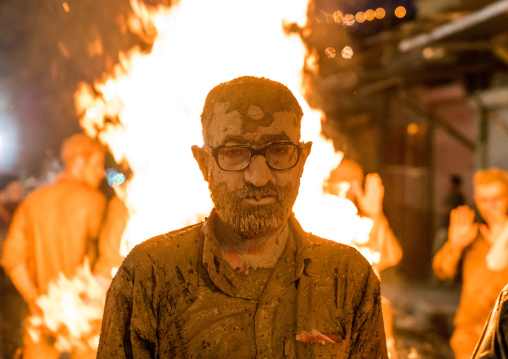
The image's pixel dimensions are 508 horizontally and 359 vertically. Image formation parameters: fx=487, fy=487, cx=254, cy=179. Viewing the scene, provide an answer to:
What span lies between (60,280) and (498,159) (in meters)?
8.62

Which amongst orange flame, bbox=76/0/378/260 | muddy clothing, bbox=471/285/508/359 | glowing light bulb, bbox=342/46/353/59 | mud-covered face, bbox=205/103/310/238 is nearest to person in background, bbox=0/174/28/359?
orange flame, bbox=76/0/378/260

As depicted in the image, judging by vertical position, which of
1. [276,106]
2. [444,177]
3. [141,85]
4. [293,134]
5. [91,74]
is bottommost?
[444,177]

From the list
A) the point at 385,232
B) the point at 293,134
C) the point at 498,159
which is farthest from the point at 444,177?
the point at 293,134

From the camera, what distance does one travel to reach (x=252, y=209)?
201 cm

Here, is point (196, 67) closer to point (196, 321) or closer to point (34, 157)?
point (196, 321)

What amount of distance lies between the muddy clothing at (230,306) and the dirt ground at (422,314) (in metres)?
4.11

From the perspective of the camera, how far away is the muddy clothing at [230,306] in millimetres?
1944

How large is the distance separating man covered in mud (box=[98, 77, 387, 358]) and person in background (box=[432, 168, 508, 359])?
110 inches

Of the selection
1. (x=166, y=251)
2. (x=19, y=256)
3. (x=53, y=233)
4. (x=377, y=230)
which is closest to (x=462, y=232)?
(x=377, y=230)

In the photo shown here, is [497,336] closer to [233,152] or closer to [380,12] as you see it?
[233,152]

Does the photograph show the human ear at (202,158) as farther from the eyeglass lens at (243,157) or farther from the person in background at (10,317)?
the person in background at (10,317)

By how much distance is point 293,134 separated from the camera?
209cm

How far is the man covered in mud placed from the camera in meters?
1.95

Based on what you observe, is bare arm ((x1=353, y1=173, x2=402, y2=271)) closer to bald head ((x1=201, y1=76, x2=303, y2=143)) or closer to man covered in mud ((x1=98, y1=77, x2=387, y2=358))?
man covered in mud ((x1=98, y1=77, x2=387, y2=358))
